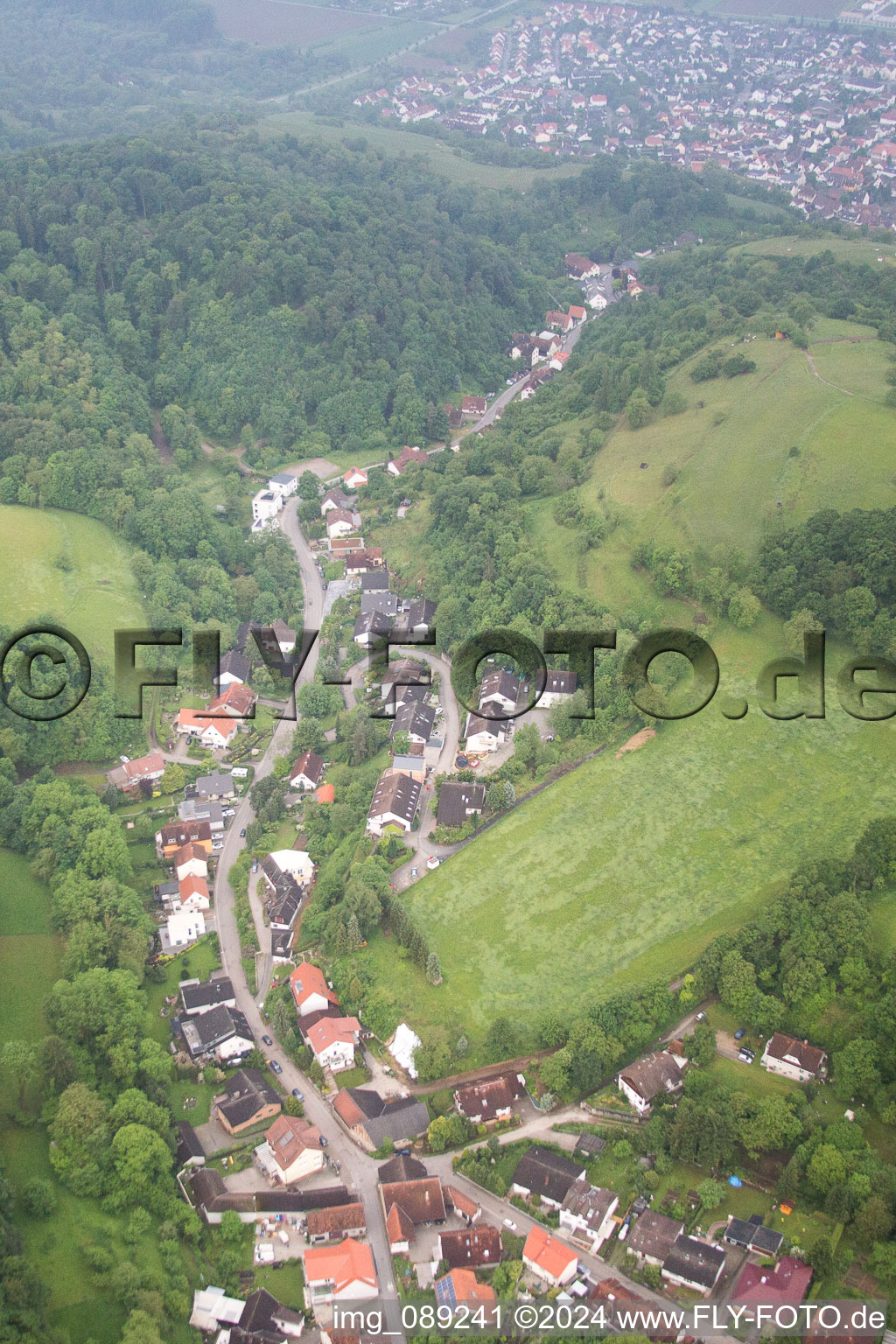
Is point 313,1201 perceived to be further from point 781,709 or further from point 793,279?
point 793,279

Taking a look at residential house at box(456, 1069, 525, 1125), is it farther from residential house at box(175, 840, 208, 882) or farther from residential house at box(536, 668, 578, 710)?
residential house at box(536, 668, 578, 710)

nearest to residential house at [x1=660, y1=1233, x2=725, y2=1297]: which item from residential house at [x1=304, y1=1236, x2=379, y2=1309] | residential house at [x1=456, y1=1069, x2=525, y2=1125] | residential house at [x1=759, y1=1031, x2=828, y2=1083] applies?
residential house at [x1=759, y1=1031, x2=828, y2=1083]

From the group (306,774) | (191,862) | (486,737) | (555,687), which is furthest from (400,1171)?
(555,687)

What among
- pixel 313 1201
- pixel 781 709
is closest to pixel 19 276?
pixel 781 709

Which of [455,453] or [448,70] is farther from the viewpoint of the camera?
[448,70]

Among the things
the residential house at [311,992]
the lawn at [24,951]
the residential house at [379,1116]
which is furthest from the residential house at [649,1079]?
the lawn at [24,951]

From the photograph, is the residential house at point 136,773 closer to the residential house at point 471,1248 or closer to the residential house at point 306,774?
the residential house at point 306,774
